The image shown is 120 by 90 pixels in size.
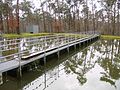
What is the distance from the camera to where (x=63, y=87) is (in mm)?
8258

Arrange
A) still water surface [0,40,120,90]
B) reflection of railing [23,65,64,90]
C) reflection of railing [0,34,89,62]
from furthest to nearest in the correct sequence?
reflection of railing [0,34,89,62] → still water surface [0,40,120,90] → reflection of railing [23,65,64,90]

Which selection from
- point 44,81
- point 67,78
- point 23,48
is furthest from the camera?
point 23,48

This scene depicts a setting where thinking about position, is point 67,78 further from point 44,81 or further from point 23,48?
point 23,48

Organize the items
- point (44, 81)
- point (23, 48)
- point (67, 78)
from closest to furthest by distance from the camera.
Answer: point (44, 81), point (67, 78), point (23, 48)

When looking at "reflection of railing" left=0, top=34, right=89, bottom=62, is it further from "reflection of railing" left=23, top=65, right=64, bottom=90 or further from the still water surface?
"reflection of railing" left=23, top=65, right=64, bottom=90

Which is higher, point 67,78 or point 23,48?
point 23,48

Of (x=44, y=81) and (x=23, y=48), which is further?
(x=23, y=48)

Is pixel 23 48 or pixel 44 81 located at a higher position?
pixel 23 48

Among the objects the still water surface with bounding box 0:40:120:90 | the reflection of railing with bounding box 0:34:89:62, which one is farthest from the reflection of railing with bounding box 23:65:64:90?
the reflection of railing with bounding box 0:34:89:62

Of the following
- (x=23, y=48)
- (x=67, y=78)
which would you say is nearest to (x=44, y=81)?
(x=67, y=78)

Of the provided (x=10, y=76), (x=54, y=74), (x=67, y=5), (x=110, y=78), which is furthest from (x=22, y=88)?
(x=67, y=5)

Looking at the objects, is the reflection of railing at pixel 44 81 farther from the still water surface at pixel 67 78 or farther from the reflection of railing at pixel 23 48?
the reflection of railing at pixel 23 48

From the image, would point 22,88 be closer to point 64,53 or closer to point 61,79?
point 61,79

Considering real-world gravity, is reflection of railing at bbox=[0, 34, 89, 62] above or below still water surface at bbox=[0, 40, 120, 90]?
above
